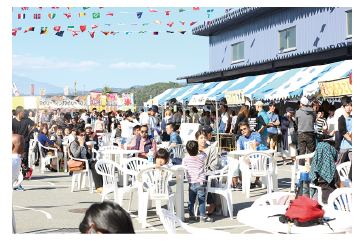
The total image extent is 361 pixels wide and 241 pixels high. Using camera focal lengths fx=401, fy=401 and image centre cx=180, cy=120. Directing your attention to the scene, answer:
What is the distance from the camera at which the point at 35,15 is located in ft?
47.5

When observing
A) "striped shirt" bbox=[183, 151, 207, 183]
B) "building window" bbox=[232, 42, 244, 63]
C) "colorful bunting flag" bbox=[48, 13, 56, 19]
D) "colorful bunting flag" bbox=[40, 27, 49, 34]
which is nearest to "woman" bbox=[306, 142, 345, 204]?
"striped shirt" bbox=[183, 151, 207, 183]

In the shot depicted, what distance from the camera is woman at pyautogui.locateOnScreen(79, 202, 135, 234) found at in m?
2.42

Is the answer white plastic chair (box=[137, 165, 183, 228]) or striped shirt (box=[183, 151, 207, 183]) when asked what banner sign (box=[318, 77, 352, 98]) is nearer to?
→ striped shirt (box=[183, 151, 207, 183])

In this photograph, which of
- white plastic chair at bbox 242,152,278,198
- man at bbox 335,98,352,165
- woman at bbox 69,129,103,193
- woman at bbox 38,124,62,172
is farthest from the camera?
woman at bbox 38,124,62,172

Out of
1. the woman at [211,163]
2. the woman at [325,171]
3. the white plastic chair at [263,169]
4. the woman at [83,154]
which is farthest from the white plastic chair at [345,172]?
the woman at [83,154]

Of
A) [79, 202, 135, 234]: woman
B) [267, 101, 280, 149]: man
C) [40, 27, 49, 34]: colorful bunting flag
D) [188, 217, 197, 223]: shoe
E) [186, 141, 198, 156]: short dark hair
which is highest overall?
[40, 27, 49, 34]: colorful bunting flag

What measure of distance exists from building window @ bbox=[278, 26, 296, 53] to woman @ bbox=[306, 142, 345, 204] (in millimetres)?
14077

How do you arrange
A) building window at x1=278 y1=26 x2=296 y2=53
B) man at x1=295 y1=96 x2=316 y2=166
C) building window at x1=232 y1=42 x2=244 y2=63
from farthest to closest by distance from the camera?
building window at x1=232 y1=42 x2=244 y2=63, building window at x1=278 y1=26 x2=296 y2=53, man at x1=295 y1=96 x2=316 y2=166

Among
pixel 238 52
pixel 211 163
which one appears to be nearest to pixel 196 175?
pixel 211 163

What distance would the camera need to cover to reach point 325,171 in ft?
18.2

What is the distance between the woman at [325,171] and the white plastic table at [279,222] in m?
1.68

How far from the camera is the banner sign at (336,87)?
10.2 m
